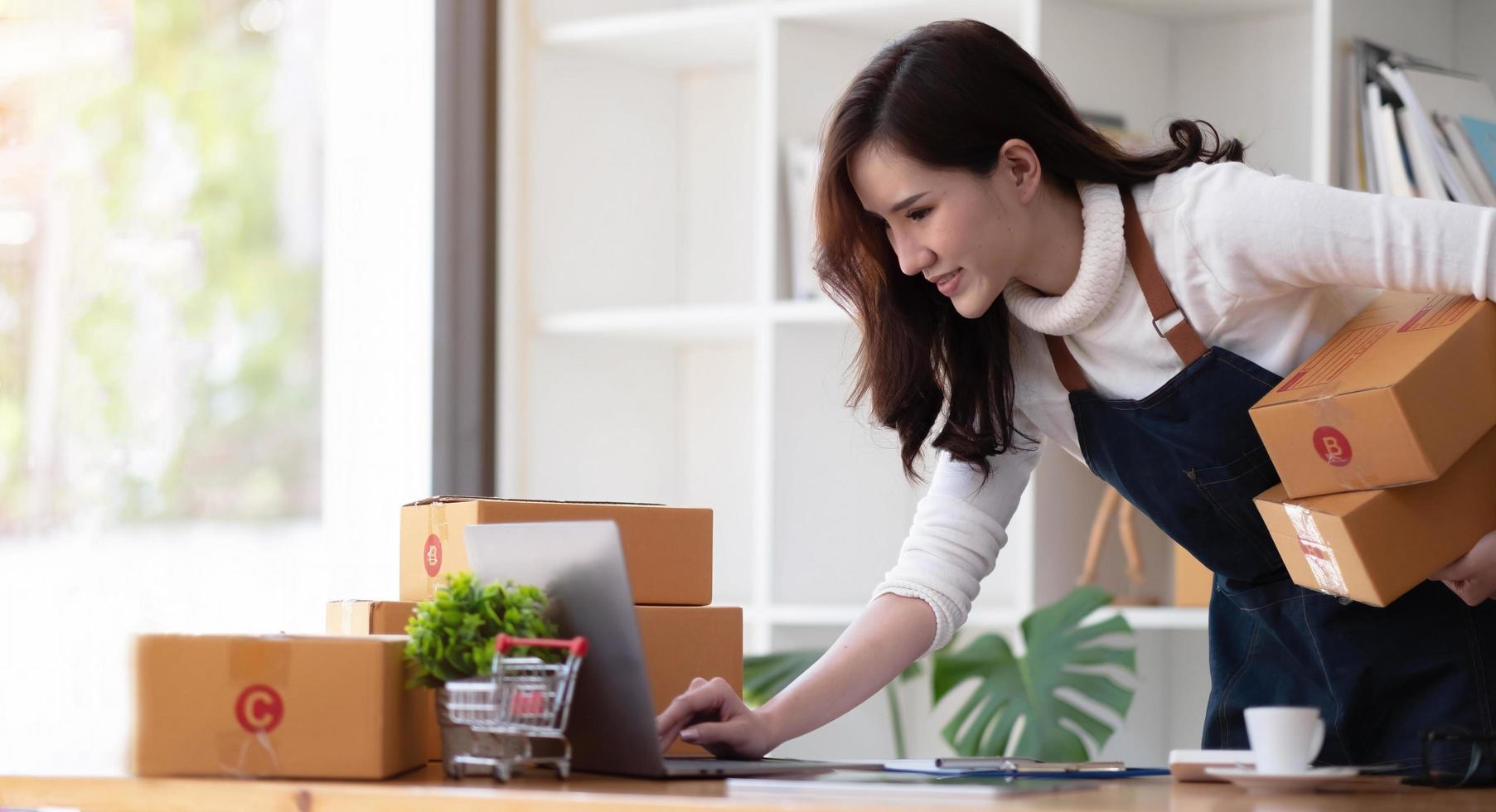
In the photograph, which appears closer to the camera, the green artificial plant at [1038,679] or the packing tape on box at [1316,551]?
the packing tape on box at [1316,551]

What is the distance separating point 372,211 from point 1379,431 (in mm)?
1877

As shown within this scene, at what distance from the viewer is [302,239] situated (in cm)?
250

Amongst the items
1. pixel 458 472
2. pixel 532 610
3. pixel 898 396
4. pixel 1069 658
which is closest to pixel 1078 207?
pixel 898 396

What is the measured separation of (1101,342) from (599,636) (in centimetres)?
55

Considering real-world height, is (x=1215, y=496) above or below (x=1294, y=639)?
above

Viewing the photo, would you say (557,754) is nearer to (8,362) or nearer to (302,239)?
(8,362)

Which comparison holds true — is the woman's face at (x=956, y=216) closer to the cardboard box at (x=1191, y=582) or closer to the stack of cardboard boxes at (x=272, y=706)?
the stack of cardboard boxes at (x=272, y=706)

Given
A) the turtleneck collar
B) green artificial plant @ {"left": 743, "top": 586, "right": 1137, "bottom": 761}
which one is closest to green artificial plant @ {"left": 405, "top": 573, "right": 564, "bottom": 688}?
the turtleneck collar

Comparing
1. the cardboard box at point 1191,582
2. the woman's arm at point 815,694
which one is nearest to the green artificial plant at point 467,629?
the woman's arm at point 815,694

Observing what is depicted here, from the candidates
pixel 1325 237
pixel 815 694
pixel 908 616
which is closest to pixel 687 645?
pixel 815 694

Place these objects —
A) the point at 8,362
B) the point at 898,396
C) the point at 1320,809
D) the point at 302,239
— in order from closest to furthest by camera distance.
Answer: the point at 1320,809
the point at 898,396
the point at 8,362
the point at 302,239

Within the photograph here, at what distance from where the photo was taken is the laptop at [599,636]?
1017mm

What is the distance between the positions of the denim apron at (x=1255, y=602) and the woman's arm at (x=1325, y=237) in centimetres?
7

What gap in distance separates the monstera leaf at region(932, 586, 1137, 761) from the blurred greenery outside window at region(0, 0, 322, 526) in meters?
1.06
